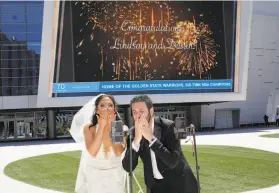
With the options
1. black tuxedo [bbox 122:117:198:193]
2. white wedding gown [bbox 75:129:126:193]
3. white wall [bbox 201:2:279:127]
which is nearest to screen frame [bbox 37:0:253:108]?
white wall [bbox 201:2:279:127]

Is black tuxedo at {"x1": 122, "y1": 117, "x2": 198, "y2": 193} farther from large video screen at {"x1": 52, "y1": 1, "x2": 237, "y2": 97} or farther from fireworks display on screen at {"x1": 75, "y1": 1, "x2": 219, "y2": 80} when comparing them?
fireworks display on screen at {"x1": 75, "y1": 1, "x2": 219, "y2": 80}

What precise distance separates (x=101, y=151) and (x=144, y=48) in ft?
93.9

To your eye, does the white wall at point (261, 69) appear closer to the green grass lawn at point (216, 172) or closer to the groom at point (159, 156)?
the green grass lawn at point (216, 172)

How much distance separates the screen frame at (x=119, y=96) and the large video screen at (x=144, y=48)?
33cm

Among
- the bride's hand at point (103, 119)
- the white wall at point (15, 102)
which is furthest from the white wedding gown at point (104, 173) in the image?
the white wall at point (15, 102)

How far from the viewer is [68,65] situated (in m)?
30.7

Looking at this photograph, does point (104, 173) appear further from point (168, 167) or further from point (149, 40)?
point (149, 40)

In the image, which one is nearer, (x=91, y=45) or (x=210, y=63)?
(x=91, y=45)

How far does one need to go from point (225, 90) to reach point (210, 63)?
8.09 feet

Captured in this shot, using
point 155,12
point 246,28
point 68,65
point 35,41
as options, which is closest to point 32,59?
point 35,41

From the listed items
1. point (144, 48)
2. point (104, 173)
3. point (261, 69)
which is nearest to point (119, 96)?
point (144, 48)

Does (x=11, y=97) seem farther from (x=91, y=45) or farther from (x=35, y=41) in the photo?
(x=91, y=45)

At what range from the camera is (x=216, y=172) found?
1135 centimetres

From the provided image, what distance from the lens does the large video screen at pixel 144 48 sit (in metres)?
31.0
